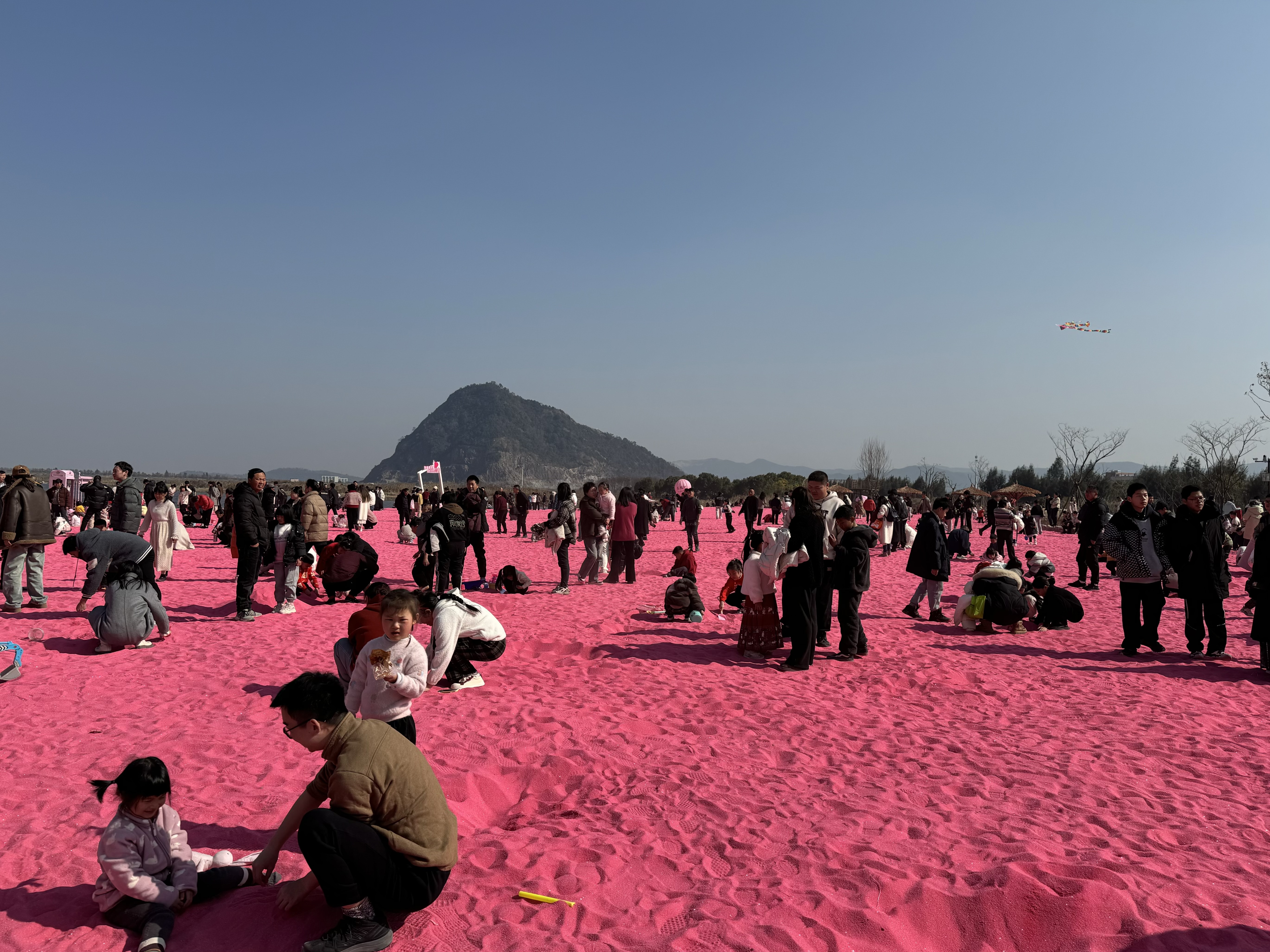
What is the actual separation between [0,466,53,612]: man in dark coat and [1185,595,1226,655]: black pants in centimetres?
1292

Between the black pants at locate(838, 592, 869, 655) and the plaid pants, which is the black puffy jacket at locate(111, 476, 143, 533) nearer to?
the plaid pants

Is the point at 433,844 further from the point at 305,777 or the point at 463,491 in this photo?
the point at 463,491

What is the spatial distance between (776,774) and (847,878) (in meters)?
1.44

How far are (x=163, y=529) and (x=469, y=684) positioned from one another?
7035mm

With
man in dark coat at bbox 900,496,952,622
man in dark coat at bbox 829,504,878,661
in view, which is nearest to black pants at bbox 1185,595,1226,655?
man in dark coat at bbox 900,496,952,622

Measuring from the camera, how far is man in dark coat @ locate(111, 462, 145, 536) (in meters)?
10.3

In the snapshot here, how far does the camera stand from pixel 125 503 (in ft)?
33.9

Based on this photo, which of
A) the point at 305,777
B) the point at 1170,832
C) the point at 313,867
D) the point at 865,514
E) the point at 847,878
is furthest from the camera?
the point at 865,514

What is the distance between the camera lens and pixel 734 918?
3238 millimetres

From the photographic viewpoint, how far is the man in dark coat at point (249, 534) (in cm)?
892

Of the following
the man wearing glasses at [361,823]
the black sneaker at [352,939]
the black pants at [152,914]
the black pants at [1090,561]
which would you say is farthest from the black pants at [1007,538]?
the black pants at [152,914]

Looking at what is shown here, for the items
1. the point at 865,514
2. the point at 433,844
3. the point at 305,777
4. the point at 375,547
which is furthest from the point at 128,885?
the point at 865,514

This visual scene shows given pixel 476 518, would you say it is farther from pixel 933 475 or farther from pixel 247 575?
pixel 933 475

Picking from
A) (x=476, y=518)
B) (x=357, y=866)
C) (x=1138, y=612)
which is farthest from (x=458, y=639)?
(x=1138, y=612)
